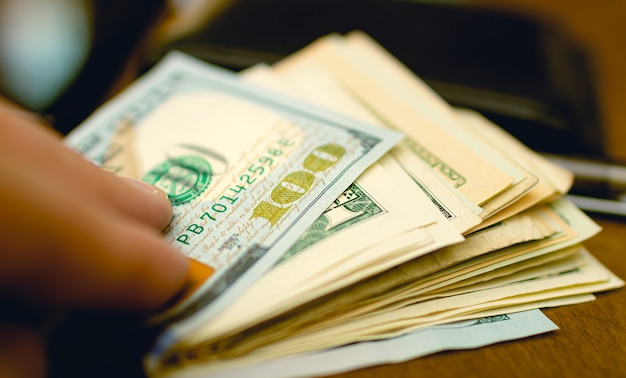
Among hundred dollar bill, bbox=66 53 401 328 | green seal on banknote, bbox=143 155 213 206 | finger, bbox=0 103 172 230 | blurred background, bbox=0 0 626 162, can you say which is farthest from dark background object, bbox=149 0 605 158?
finger, bbox=0 103 172 230

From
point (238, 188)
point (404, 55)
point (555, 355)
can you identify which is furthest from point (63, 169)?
point (404, 55)

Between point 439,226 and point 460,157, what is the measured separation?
0.15 meters

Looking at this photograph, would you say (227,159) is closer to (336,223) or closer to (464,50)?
(336,223)

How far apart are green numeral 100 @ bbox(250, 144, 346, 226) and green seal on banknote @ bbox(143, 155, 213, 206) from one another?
0.25ft

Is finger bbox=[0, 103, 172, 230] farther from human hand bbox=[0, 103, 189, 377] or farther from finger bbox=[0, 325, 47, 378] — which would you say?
finger bbox=[0, 325, 47, 378]

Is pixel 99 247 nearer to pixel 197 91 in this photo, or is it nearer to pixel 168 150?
pixel 168 150

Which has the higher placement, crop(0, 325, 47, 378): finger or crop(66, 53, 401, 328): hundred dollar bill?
crop(66, 53, 401, 328): hundred dollar bill

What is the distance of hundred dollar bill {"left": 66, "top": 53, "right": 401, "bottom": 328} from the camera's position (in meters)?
0.44

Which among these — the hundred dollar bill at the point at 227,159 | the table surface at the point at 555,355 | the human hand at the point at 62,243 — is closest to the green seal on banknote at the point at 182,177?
the hundred dollar bill at the point at 227,159

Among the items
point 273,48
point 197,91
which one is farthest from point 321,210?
point 273,48

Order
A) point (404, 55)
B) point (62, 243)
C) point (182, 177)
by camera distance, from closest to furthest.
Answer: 1. point (62, 243)
2. point (182, 177)
3. point (404, 55)

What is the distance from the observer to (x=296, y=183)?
50cm

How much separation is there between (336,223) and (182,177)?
0.18m

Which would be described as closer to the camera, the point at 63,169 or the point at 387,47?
the point at 63,169
